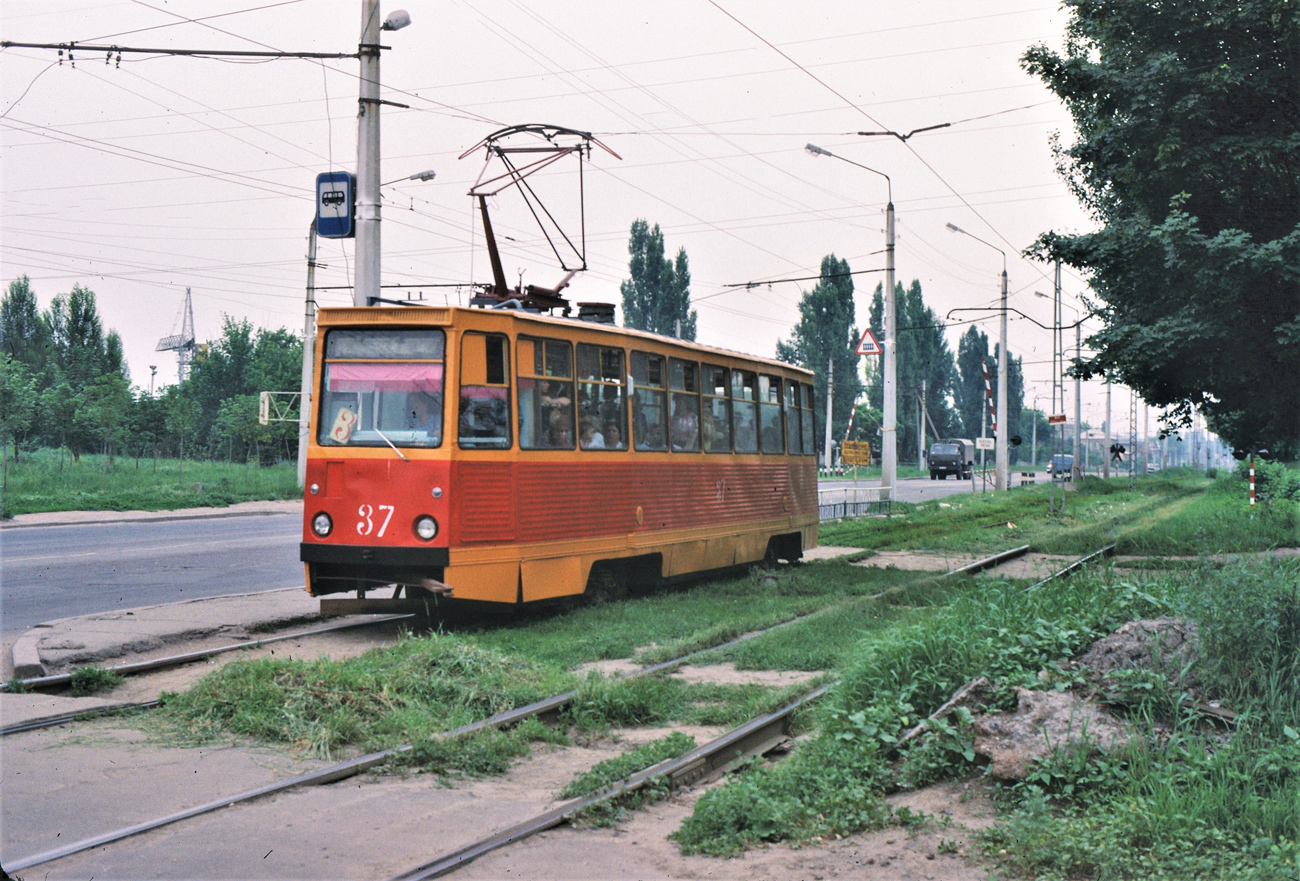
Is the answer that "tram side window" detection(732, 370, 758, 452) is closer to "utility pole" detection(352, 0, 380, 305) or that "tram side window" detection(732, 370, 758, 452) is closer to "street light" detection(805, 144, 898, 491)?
"utility pole" detection(352, 0, 380, 305)

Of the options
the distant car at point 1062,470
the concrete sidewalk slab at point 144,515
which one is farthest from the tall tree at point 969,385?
the concrete sidewalk slab at point 144,515

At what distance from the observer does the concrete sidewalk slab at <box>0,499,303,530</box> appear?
2385 centimetres

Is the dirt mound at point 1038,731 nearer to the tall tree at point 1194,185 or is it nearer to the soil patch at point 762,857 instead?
the soil patch at point 762,857

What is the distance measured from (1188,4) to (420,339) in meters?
10.3

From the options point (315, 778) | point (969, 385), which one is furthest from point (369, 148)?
point (969, 385)

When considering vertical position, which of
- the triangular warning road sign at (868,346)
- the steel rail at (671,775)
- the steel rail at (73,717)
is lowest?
the steel rail at (671,775)

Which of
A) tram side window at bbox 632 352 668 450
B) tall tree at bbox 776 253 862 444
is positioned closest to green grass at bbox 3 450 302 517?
tram side window at bbox 632 352 668 450

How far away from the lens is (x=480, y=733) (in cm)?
653

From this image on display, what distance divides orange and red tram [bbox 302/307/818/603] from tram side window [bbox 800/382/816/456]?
5.09 meters

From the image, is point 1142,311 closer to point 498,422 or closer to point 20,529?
point 498,422

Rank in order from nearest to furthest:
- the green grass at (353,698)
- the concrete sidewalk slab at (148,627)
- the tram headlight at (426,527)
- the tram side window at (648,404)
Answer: the green grass at (353,698) → the concrete sidewalk slab at (148,627) → the tram headlight at (426,527) → the tram side window at (648,404)

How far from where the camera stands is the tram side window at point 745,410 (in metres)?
15.5

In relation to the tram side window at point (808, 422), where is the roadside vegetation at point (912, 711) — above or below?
below

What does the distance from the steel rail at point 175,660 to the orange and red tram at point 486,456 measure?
0.53 meters
